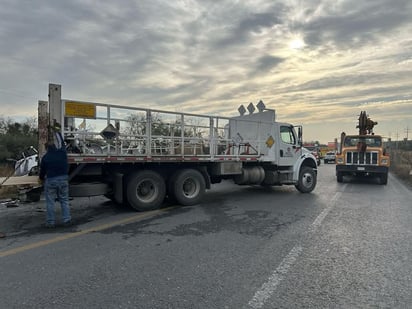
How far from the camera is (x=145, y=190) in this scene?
8047 mm

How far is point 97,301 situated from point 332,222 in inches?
203

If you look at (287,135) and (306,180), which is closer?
(287,135)

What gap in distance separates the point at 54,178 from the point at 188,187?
3.61 meters

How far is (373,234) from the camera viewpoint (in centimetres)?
584

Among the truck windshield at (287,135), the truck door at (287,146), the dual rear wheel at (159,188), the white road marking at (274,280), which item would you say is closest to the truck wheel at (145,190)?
the dual rear wheel at (159,188)

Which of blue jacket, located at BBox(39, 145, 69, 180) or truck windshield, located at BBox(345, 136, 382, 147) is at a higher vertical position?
truck windshield, located at BBox(345, 136, 382, 147)

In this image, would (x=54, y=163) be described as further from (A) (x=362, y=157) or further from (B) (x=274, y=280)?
(A) (x=362, y=157)

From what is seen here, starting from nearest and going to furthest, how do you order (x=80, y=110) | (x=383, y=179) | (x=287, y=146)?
(x=80, y=110) → (x=287, y=146) → (x=383, y=179)

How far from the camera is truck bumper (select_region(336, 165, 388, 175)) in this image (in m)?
14.8

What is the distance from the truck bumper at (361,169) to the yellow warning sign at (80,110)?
1246cm

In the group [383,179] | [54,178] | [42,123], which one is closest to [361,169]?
[383,179]

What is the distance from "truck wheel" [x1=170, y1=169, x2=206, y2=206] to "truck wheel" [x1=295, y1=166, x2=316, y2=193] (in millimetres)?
4114

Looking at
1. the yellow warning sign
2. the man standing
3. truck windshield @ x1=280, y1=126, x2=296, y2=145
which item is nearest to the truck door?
truck windshield @ x1=280, y1=126, x2=296, y2=145

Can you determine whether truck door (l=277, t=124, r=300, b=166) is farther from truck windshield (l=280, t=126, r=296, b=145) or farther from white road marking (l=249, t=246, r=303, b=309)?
white road marking (l=249, t=246, r=303, b=309)
